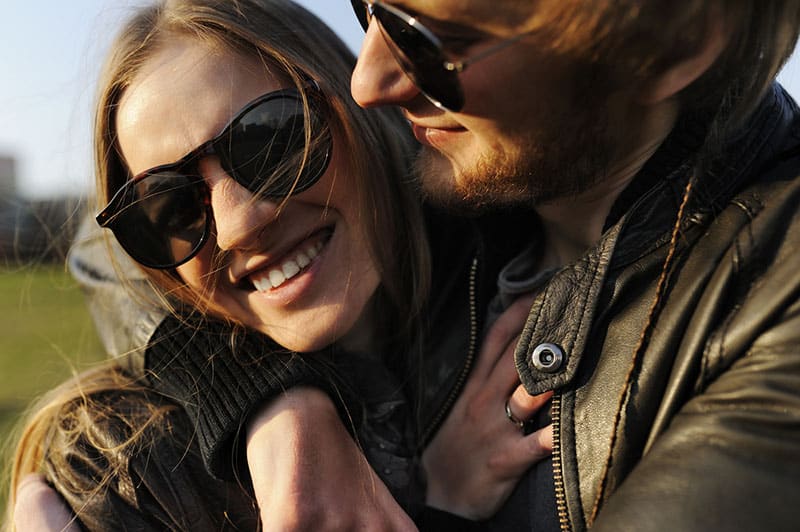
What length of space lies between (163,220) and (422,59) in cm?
78

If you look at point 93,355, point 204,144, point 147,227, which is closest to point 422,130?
point 204,144

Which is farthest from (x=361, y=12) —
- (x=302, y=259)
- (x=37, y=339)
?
(x=37, y=339)

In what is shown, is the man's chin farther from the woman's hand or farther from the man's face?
the woman's hand

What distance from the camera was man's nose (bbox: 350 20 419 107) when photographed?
189 cm

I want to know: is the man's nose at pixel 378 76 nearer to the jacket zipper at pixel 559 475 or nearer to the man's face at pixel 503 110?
the man's face at pixel 503 110

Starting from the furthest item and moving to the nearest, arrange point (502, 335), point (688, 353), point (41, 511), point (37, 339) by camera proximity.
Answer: point (37, 339)
point (502, 335)
point (41, 511)
point (688, 353)

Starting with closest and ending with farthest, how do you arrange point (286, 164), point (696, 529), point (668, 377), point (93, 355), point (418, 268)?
1. point (696, 529)
2. point (668, 377)
3. point (286, 164)
4. point (418, 268)
5. point (93, 355)

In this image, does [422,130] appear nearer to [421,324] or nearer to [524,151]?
[524,151]

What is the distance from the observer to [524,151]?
187 cm

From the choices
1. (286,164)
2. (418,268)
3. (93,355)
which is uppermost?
(286,164)

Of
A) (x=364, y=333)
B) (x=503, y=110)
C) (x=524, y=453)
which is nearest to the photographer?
(x=503, y=110)

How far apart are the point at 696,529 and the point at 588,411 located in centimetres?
46

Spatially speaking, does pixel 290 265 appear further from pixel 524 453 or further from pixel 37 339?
pixel 37 339

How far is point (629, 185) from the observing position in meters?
1.81
